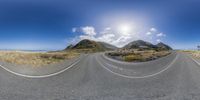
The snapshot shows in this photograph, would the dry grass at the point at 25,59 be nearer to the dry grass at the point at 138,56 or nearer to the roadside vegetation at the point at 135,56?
the roadside vegetation at the point at 135,56

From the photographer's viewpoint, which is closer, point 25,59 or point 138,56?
point 25,59

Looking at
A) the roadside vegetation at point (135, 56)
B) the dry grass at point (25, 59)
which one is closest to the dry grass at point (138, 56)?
the roadside vegetation at point (135, 56)

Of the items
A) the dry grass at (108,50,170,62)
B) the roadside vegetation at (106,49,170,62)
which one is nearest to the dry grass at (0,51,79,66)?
the roadside vegetation at (106,49,170,62)

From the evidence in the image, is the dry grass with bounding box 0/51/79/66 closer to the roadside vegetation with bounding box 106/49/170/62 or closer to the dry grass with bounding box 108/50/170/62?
the roadside vegetation with bounding box 106/49/170/62

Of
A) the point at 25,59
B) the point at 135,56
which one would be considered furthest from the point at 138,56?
the point at 25,59

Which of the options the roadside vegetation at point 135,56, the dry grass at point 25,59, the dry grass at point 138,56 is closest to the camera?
the dry grass at point 25,59

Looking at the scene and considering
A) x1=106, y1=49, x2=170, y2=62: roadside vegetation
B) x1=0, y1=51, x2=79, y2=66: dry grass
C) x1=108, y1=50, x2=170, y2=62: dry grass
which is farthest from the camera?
x1=106, y1=49, x2=170, y2=62: roadside vegetation

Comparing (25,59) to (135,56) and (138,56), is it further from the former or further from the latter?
(138,56)

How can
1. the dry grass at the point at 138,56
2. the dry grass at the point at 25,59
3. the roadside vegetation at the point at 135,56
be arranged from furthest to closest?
the roadside vegetation at the point at 135,56, the dry grass at the point at 138,56, the dry grass at the point at 25,59

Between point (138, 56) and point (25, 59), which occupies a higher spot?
point (138, 56)

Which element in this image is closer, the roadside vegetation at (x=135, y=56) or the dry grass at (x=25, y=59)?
the dry grass at (x=25, y=59)

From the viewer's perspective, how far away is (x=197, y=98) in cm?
844

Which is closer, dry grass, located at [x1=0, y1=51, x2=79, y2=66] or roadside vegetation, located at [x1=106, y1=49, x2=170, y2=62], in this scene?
dry grass, located at [x1=0, y1=51, x2=79, y2=66]

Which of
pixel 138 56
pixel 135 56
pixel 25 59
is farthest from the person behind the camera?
pixel 138 56
